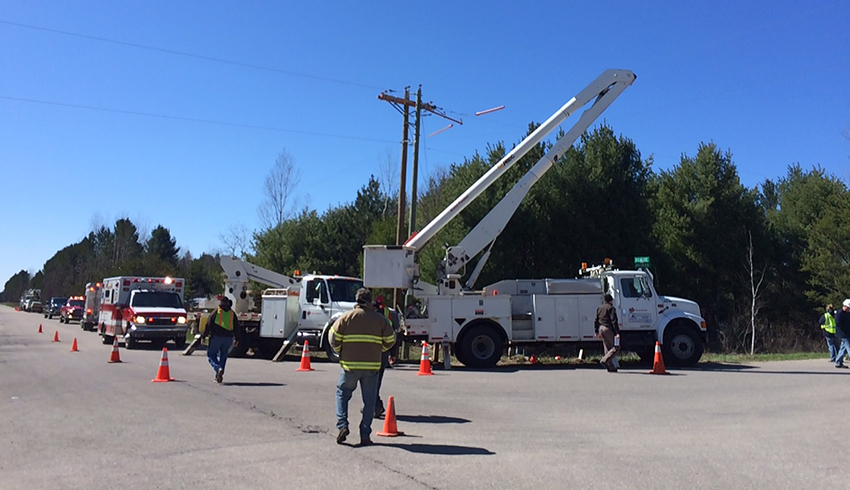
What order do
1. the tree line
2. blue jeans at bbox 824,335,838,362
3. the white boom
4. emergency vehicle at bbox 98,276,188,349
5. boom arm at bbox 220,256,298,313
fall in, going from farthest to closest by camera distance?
1. the tree line
2. emergency vehicle at bbox 98,276,188,349
3. boom arm at bbox 220,256,298,313
4. blue jeans at bbox 824,335,838,362
5. the white boom

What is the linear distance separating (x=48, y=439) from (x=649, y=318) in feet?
47.1

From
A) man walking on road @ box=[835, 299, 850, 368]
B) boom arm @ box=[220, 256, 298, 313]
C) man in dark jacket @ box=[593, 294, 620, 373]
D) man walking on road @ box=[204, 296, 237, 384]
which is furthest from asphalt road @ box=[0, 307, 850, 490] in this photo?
boom arm @ box=[220, 256, 298, 313]

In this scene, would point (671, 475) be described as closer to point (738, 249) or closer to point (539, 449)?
point (539, 449)

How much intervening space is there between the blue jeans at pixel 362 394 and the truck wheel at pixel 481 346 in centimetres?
1016

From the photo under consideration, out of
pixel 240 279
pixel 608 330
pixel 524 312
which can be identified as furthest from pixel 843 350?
pixel 240 279

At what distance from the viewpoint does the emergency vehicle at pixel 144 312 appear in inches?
891

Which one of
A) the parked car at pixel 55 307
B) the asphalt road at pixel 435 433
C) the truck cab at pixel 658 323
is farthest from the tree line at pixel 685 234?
the parked car at pixel 55 307

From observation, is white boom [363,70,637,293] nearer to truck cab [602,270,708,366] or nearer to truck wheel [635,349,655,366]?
truck cab [602,270,708,366]

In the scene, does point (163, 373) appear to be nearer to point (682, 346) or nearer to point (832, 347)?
point (682, 346)

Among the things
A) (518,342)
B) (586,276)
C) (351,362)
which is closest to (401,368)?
(518,342)

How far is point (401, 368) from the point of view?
17.5 metres

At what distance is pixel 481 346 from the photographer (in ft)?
58.0

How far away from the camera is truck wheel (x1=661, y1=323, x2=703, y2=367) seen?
17.6 meters

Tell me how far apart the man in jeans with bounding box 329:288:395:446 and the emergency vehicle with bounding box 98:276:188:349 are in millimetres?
17196
